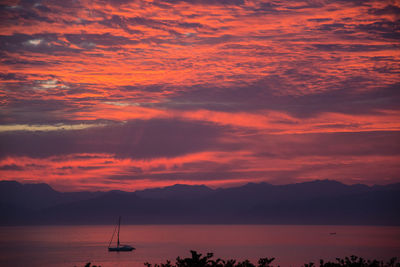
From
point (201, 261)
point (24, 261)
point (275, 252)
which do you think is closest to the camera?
point (201, 261)

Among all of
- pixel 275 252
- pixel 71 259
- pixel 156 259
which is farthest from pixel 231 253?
pixel 71 259

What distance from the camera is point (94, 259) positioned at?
15100cm

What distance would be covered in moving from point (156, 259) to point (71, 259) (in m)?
26.9

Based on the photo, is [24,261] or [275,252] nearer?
[24,261]

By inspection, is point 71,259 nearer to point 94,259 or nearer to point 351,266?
point 94,259

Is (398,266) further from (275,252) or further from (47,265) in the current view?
(275,252)

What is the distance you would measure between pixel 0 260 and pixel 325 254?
94.7 m

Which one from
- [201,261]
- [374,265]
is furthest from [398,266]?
[201,261]

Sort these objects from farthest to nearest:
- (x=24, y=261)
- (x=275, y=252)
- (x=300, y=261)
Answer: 1. (x=275, y=252)
2. (x=24, y=261)
3. (x=300, y=261)

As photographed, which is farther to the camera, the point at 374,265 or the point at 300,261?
the point at 300,261

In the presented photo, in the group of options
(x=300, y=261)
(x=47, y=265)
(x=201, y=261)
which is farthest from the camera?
(x=47, y=265)

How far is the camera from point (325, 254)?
5920 inches

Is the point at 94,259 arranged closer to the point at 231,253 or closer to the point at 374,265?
the point at 231,253

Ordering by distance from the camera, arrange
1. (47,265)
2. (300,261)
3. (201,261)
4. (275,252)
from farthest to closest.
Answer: (275,252)
(47,265)
(300,261)
(201,261)
